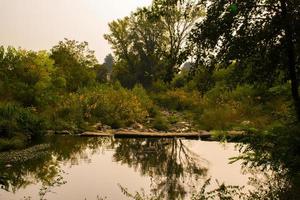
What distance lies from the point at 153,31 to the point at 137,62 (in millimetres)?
4164

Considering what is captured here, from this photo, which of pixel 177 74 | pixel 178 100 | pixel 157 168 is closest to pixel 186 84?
pixel 178 100

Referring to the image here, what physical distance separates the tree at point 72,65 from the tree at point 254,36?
26.1 metres

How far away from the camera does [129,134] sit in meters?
18.3

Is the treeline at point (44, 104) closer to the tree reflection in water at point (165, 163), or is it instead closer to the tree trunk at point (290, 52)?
the tree reflection in water at point (165, 163)

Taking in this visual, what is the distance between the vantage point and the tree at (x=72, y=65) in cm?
3466

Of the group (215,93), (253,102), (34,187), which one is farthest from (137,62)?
(34,187)

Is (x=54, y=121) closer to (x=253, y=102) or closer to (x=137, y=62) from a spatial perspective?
(x=253, y=102)

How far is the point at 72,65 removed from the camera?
35781 millimetres

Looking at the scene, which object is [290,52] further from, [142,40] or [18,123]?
[142,40]

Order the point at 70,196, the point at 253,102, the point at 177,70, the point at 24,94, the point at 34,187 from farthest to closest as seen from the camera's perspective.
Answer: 1. the point at 24,94
2. the point at 253,102
3. the point at 34,187
4. the point at 70,196
5. the point at 177,70

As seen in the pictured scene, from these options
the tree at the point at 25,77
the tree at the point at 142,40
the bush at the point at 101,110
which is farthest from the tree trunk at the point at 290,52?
the tree at the point at 142,40

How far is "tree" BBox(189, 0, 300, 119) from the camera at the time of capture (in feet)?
25.0

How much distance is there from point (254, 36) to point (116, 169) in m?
5.91

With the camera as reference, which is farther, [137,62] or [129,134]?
[137,62]
